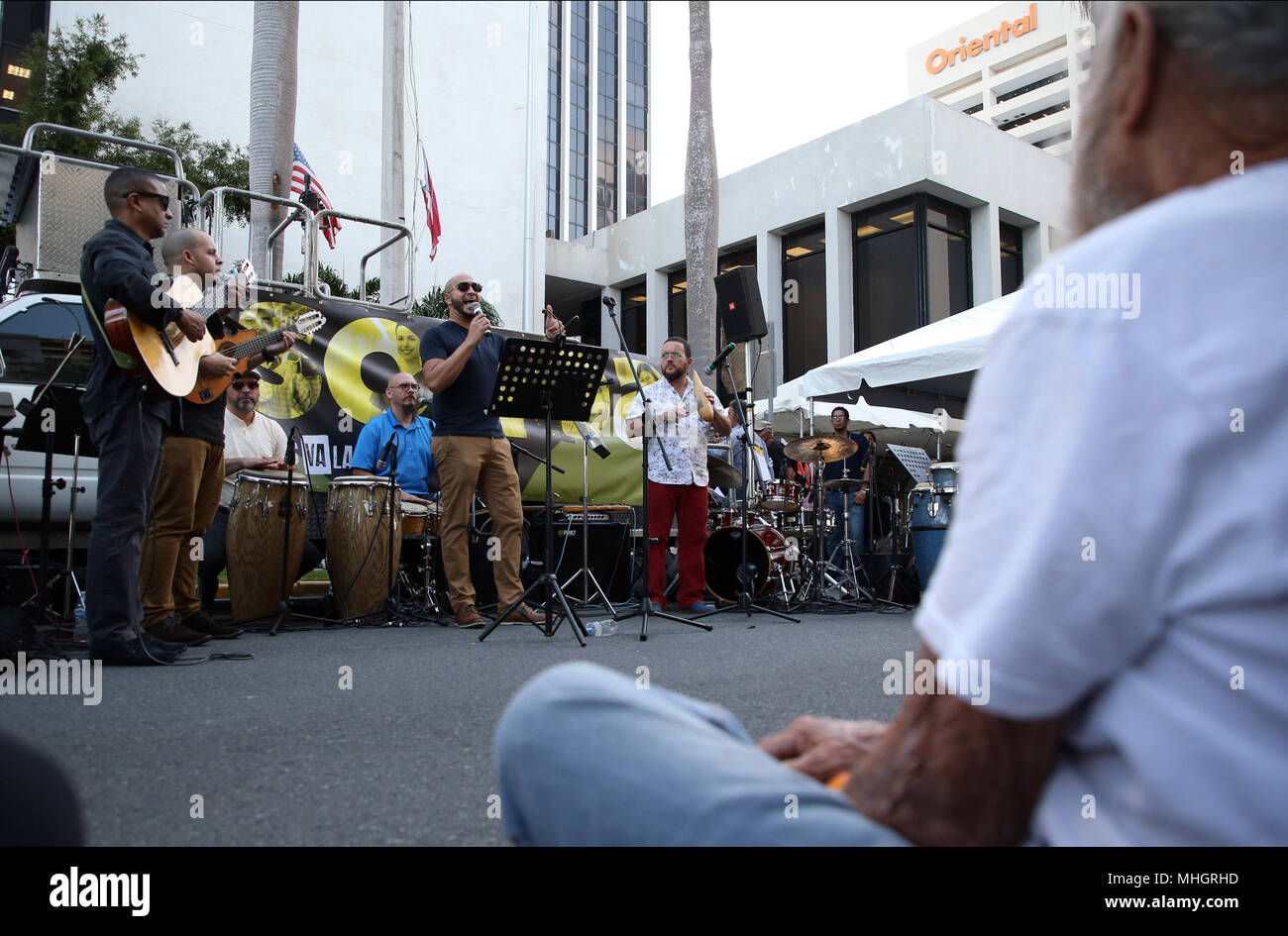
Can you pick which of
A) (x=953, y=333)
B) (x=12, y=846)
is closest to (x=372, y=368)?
(x=953, y=333)

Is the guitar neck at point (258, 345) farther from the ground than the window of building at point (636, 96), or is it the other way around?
the window of building at point (636, 96)

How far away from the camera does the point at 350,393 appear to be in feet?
25.1

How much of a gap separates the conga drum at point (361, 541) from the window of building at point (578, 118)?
49515 mm

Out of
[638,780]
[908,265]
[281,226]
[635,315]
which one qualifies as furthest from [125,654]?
[635,315]

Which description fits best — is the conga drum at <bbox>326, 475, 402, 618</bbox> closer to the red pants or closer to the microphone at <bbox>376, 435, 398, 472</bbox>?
the microphone at <bbox>376, 435, 398, 472</bbox>

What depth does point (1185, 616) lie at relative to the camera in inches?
24.1

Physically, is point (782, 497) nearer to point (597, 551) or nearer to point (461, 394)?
point (597, 551)

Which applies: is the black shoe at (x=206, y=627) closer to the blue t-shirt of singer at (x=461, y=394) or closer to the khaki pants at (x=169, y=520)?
the khaki pants at (x=169, y=520)

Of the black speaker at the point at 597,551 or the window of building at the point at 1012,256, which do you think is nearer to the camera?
the black speaker at the point at 597,551

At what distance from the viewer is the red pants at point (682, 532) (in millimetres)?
7297

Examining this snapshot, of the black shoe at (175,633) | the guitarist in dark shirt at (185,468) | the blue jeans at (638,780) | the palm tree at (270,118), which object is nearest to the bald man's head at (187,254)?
the guitarist in dark shirt at (185,468)

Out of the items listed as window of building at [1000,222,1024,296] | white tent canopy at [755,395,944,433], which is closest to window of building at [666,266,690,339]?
window of building at [1000,222,1024,296]

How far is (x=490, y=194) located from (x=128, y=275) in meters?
22.5

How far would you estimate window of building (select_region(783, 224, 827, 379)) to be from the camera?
18812mm
